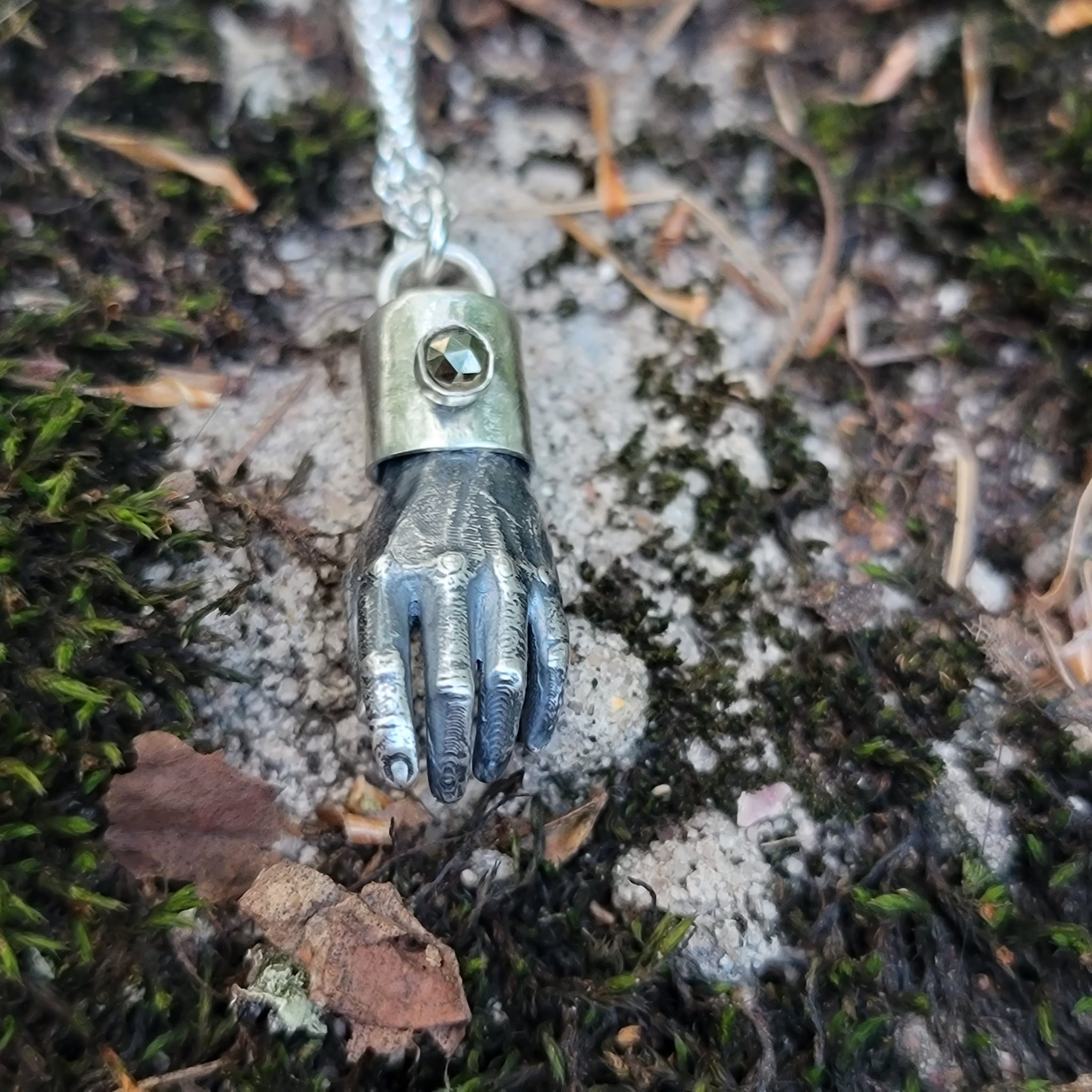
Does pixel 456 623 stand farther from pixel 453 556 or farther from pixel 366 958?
pixel 366 958

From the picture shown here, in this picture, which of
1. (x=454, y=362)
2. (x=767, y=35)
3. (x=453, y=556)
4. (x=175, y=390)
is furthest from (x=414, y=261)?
(x=767, y=35)

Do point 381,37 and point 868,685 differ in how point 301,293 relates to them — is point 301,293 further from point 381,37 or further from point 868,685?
point 868,685

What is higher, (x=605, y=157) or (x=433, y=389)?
(x=605, y=157)

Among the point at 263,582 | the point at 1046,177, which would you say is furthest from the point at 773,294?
the point at 263,582

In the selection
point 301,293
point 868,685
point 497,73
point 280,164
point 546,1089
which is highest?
point 497,73

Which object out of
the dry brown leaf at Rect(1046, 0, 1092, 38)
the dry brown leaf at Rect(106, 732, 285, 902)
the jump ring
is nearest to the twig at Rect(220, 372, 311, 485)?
the jump ring

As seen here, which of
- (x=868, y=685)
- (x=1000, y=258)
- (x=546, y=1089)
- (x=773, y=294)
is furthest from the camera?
(x=773, y=294)

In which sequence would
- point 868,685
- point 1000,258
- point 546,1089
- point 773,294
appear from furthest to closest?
point 773,294 → point 1000,258 → point 868,685 → point 546,1089
